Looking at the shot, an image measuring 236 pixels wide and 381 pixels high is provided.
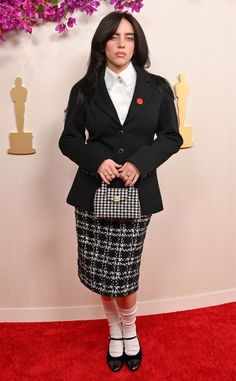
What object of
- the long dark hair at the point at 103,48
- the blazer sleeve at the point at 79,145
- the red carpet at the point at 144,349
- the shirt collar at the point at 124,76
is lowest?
the red carpet at the point at 144,349

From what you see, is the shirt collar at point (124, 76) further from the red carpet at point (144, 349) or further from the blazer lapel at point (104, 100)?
the red carpet at point (144, 349)

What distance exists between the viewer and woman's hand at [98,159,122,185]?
4.91 ft

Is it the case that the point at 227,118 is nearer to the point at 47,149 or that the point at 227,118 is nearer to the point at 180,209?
the point at 180,209

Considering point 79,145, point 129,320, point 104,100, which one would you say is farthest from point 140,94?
point 129,320

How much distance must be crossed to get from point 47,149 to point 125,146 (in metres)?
0.62

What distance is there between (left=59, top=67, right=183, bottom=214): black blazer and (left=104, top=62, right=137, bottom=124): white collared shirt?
3 centimetres

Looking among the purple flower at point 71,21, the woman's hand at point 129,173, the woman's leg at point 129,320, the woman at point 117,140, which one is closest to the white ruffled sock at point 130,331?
the woman's leg at point 129,320

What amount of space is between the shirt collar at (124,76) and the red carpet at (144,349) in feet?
3.80

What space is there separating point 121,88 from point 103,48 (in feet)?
0.53

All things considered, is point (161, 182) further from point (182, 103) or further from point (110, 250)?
point (110, 250)

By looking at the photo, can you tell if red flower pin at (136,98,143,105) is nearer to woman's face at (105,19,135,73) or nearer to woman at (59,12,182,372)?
woman at (59,12,182,372)

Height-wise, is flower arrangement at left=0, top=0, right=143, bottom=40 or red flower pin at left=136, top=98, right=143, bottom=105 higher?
flower arrangement at left=0, top=0, right=143, bottom=40

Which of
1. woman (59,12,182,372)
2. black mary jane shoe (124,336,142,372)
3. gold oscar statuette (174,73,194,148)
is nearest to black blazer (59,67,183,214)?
woman (59,12,182,372)

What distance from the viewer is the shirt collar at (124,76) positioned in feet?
5.13
